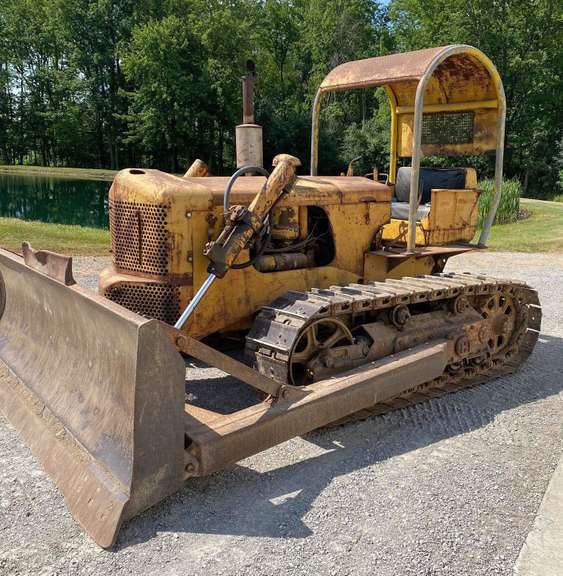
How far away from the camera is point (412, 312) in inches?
213

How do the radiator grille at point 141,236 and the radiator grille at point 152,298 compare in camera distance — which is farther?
the radiator grille at point 152,298

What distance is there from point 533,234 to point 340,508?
48.6 feet

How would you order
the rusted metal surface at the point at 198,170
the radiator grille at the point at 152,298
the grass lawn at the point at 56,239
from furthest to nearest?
1. the grass lawn at the point at 56,239
2. the rusted metal surface at the point at 198,170
3. the radiator grille at the point at 152,298

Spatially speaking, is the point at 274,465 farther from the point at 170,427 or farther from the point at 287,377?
the point at 170,427

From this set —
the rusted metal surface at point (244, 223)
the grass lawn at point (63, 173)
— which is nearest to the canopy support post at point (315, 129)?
the rusted metal surface at point (244, 223)

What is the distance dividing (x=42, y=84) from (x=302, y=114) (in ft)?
87.7

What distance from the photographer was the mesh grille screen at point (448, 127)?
22.0 ft

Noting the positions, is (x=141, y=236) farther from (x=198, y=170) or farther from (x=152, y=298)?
(x=198, y=170)

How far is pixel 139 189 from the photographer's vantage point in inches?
173

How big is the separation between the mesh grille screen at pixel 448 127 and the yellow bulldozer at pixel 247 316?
166mm

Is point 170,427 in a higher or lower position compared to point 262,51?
lower

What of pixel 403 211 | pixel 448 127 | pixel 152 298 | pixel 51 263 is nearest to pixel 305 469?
pixel 152 298

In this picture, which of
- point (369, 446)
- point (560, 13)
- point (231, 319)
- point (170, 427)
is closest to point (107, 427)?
point (170, 427)

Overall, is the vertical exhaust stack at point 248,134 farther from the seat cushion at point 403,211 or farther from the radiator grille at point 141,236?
the seat cushion at point 403,211
